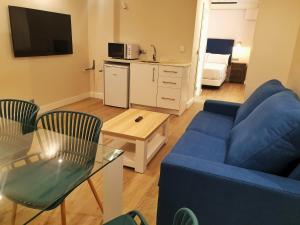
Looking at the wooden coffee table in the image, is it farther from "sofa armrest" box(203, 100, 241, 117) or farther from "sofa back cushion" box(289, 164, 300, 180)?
"sofa back cushion" box(289, 164, 300, 180)

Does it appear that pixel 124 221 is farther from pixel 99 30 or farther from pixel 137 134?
pixel 99 30

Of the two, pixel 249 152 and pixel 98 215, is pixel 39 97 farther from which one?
pixel 249 152

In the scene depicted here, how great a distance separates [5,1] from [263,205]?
12.8ft

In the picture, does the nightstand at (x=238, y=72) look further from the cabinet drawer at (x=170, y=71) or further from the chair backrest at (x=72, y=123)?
the chair backrest at (x=72, y=123)

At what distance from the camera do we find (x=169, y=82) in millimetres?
4219

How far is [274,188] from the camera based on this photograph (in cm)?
119

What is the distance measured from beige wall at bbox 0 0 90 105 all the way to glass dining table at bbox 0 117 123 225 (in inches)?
74.8

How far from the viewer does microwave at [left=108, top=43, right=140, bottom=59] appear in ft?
14.6

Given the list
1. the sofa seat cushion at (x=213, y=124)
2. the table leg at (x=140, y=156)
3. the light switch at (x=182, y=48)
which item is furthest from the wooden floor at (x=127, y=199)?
the light switch at (x=182, y=48)

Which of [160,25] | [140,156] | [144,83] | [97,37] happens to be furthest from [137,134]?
[97,37]

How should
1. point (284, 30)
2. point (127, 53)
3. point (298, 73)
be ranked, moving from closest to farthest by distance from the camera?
point (298, 73) → point (284, 30) → point (127, 53)

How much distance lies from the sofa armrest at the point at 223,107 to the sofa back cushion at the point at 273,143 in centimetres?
137

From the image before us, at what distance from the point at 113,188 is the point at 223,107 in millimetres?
1872

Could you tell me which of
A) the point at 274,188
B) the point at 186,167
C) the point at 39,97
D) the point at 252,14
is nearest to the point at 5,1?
the point at 39,97
